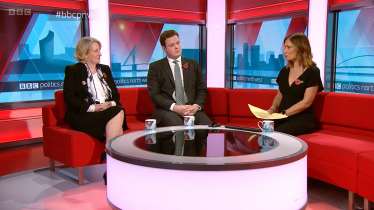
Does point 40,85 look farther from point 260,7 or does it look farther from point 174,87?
point 260,7

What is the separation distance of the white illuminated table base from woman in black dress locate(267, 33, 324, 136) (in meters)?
1.57

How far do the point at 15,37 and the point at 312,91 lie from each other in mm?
4162

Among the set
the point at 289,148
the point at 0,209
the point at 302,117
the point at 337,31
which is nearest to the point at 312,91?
the point at 302,117

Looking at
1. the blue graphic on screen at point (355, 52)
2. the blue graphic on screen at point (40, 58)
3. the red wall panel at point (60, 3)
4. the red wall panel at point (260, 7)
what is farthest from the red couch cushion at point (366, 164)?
the blue graphic on screen at point (40, 58)

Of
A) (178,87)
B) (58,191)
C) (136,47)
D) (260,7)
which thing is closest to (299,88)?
(178,87)

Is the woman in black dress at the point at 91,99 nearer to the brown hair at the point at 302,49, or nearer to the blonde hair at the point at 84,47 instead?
the blonde hair at the point at 84,47

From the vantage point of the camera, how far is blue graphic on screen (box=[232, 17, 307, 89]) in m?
6.59

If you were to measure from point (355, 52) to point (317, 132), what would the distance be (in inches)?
85.4

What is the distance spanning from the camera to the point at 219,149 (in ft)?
6.96

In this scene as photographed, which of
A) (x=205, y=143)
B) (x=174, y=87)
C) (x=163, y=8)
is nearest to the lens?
(x=205, y=143)

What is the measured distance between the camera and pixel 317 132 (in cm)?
354

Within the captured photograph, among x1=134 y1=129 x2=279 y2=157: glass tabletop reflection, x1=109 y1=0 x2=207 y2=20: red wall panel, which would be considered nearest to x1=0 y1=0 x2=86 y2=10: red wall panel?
x1=109 y1=0 x2=207 y2=20: red wall panel

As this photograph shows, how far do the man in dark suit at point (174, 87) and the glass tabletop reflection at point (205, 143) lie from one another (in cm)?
102

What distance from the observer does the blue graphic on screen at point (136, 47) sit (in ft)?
21.1
